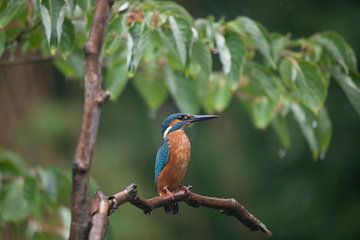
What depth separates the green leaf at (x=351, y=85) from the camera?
3.69m

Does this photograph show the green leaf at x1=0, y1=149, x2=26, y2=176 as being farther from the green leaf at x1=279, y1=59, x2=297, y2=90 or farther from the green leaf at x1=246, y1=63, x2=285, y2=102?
the green leaf at x1=279, y1=59, x2=297, y2=90

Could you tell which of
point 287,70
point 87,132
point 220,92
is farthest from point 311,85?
point 87,132

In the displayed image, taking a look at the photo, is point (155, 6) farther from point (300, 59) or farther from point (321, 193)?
point (321, 193)

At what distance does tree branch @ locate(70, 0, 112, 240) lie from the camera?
155cm

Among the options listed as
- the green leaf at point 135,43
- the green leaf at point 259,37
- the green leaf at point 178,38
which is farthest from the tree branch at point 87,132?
the green leaf at point 259,37

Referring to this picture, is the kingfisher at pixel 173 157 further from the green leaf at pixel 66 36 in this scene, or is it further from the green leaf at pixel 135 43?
the green leaf at pixel 66 36

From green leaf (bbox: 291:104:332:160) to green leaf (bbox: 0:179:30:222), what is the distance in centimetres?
159

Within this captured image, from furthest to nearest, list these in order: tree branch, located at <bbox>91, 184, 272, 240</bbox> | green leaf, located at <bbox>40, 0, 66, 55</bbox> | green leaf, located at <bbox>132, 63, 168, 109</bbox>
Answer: green leaf, located at <bbox>132, 63, 168, 109</bbox>, green leaf, located at <bbox>40, 0, 66, 55</bbox>, tree branch, located at <bbox>91, 184, 272, 240</bbox>

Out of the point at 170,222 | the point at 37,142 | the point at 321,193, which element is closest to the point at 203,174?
the point at 170,222

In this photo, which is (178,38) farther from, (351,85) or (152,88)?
(152,88)

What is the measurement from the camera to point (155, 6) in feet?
11.6

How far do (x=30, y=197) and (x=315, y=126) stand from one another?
160 cm

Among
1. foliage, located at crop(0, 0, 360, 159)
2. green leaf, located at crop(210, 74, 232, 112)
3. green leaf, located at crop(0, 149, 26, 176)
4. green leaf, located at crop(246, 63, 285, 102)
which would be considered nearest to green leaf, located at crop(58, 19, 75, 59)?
foliage, located at crop(0, 0, 360, 159)

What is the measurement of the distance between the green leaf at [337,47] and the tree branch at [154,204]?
1708 mm
